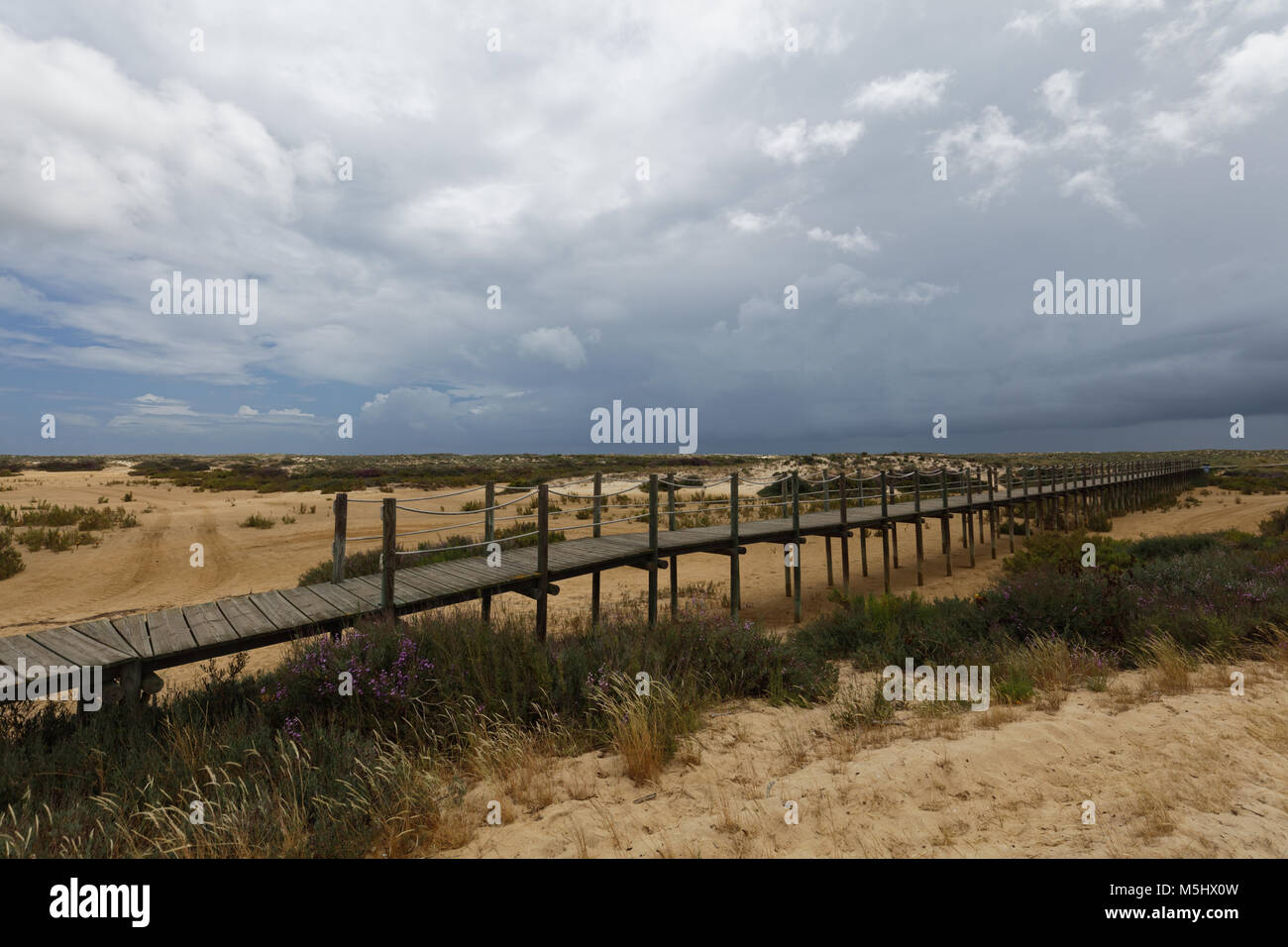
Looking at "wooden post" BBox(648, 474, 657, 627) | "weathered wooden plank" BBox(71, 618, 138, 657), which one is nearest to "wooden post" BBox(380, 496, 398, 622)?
"weathered wooden plank" BBox(71, 618, 138, 657)

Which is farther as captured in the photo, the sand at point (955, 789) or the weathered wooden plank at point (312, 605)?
the weathered wooden plank at point (312, 605)

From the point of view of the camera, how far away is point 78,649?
4.91 metres

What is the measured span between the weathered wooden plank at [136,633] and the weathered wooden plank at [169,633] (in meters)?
0.03

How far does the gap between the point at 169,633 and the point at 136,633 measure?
326mm

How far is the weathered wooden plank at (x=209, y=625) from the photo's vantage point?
5.16 meters

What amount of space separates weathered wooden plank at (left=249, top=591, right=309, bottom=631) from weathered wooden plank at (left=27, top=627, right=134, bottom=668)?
1.13 metres

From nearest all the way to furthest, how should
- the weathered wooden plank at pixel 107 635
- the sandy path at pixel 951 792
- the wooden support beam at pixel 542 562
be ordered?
1. the sandy path at pixel 951 792
2. the weathered wooden plank at pixel 107 635
3. the wooden support beam at pixel 542 562

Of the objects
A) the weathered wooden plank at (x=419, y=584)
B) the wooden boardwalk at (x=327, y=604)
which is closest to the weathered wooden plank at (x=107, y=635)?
the wooden boardwalk at (x=327, y=604)

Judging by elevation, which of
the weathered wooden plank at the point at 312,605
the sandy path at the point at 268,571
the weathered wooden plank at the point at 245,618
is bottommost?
the sandy path at the point at 268,571

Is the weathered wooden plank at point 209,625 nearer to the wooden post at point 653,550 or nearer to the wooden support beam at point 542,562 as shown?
the wooden support beam at point 542,562

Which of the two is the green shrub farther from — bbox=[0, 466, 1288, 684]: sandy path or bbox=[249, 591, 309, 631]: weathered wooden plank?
bbox=[249, 591, 309, 631]: weathered wooden plank

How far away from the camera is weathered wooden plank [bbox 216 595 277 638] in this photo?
17.6 feet
